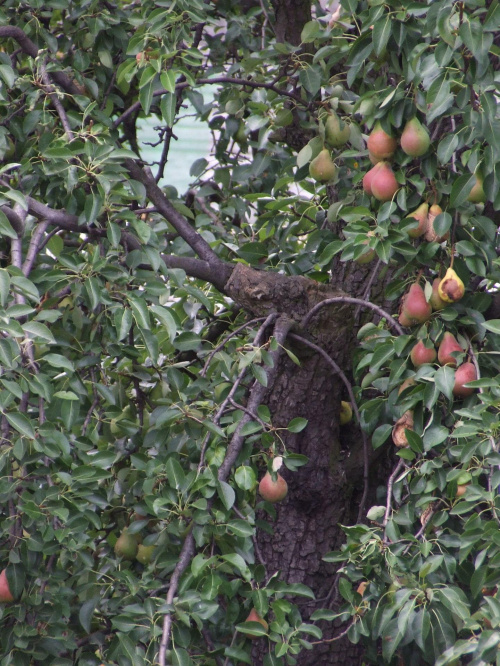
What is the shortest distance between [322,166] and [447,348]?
0.53 meters

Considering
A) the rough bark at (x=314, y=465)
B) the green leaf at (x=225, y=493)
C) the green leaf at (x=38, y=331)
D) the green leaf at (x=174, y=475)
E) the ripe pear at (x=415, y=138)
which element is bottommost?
the rough bark at (x=314, y=465)

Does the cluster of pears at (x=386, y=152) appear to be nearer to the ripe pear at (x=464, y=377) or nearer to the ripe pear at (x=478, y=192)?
the ripe pear at (x=478, y=192)

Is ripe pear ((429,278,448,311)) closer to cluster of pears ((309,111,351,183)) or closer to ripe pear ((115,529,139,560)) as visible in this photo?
cluster of pears ((309,111,351,183))

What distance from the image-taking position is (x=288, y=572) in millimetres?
1983

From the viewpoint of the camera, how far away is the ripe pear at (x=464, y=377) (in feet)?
4.71

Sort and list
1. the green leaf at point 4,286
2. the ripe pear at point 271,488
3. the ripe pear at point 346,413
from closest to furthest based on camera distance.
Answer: the green leaf at point 4,286 < the ripe pear at point 271,488 < the ripe pear at point 346,413

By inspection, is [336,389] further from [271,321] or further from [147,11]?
[147,11]

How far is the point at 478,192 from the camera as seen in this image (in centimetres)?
147

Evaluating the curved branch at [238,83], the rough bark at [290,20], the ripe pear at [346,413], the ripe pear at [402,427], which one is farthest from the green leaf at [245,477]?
the rough bark at [290,20]

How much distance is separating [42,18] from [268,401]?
3.42 ft

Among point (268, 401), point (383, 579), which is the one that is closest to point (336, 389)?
point (268, 401)

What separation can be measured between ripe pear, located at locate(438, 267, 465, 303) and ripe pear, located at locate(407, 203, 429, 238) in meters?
0.08

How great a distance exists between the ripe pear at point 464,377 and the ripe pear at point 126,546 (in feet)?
2.40

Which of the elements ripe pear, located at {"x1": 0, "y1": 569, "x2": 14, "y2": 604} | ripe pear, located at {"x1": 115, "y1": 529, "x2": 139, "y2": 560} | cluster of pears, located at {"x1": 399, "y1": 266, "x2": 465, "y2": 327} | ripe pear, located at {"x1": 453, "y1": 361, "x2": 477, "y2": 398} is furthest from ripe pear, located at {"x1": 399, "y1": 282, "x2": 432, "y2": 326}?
ripe pear, located at {"x1": 0, "y1": 569, "x2": 14, "y2": 604}
